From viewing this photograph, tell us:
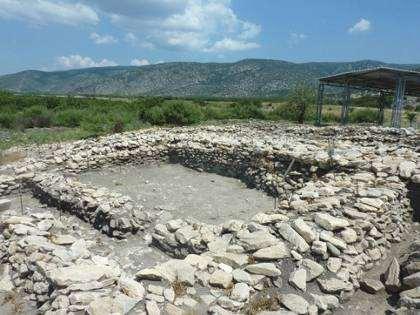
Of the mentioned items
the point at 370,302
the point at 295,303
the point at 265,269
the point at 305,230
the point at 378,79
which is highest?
the point at 378,79

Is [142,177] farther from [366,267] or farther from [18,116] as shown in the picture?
[18,116]

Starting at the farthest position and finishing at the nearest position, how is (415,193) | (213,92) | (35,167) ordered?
(213,92) → (35,167) → (415,193)

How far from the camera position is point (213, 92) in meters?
193

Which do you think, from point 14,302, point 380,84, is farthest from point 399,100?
→ point 14,302

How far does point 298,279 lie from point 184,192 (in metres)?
6.72

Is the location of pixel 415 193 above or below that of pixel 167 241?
above

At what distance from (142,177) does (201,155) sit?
7.49 feet

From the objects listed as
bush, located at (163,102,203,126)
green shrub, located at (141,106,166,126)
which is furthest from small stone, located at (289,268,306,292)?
green shrub, located at (141,106,166,126)

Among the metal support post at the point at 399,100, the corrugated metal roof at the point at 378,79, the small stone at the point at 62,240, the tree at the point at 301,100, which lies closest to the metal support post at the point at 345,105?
the corrugated metal roof at the point at 378,79

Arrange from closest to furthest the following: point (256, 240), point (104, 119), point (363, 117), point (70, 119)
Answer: point (256, 240), point (104, 119), point (70, 119), point (363, 117)

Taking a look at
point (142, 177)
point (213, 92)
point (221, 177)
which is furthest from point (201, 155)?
point (213, 92)

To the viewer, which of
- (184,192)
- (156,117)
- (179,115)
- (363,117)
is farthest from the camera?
(363,117)

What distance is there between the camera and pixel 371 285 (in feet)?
19.2

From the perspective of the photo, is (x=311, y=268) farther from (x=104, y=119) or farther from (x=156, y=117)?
(x=104, y=119)
